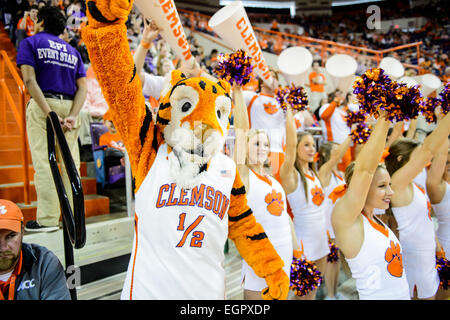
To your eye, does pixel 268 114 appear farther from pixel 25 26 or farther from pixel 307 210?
pixel 25 26

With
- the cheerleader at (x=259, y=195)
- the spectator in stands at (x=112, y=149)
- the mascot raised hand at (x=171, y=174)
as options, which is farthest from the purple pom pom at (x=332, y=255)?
the spectator in stands at (x=112, y=149)

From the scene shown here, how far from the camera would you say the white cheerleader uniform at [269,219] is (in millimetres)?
1801

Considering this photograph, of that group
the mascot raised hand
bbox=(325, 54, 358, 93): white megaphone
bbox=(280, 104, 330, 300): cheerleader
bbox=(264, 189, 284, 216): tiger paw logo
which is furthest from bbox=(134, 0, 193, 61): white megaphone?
bbox=(325, 54, 358, 93): white megaphone

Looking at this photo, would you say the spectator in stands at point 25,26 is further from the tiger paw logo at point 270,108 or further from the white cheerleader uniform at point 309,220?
the white cheerleader uniform at point 309,220

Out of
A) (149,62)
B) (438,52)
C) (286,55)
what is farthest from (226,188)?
(438,52)

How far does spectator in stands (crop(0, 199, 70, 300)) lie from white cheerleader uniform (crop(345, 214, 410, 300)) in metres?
1.36

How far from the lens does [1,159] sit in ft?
9.44

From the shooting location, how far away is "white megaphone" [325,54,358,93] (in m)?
4.38

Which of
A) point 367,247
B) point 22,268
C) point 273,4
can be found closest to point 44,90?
point 22,268

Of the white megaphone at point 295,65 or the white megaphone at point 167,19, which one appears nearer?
the white megaphone at point 167,19

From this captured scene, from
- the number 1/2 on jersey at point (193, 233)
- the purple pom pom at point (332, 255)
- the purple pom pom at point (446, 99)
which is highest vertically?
the purple pom pom at point (446, 99)

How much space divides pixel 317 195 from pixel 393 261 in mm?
924

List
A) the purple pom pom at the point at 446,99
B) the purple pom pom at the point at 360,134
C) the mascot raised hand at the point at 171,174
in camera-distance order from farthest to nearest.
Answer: the purple pom pom at the point at 360,134, the purple pom pom at the point at 446,99, the mascot raised hand at the point at 171,174
